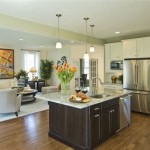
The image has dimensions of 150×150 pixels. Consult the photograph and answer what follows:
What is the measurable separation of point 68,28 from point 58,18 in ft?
3.35

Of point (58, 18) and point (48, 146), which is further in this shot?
point (58, 18)

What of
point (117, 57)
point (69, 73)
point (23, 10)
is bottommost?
point (69, 73)

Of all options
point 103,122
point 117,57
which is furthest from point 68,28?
point 103,122

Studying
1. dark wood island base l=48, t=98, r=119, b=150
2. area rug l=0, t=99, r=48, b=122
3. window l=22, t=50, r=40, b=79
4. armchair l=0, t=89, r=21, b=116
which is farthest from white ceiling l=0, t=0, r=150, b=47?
window l=22, t=50, r=40, b=79

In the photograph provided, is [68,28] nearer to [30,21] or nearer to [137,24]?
[30,21]

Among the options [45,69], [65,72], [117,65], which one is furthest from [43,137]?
[45,69]

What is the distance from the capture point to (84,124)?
2.93 metres

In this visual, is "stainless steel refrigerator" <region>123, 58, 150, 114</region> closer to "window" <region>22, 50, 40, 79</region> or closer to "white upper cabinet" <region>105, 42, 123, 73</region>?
"white upper cabinet" <region>105, 42, 123, 73</region>

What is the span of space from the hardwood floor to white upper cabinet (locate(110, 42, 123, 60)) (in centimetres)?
248

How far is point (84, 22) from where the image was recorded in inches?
171

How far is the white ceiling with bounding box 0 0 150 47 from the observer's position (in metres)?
3.06

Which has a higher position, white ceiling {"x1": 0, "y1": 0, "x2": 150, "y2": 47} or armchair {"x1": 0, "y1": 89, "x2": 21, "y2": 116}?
white ceiling {"x1": 0, "y1": 0, "x2": 150, "y2": 47}

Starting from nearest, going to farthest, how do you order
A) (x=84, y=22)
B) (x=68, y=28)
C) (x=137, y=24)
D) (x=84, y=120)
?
(x=84, y=120) → (x=84, y=22) → (x=137, y=24) → (x=68, y=28)

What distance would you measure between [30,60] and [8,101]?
562cm
